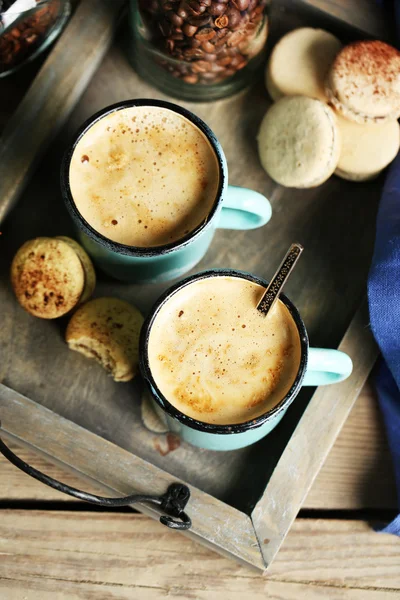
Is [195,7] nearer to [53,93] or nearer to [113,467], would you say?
[53,93]

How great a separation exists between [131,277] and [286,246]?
229 millimetres

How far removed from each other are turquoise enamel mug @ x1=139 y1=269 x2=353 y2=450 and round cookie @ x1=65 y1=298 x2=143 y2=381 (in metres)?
0.10

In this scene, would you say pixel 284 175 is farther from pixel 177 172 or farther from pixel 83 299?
pixel 83 299

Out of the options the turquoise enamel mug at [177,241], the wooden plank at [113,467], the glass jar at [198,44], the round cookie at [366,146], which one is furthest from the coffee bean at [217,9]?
the wooden plank at [113,467]

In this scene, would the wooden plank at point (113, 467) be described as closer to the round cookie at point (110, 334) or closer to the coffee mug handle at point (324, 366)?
the round cookie at point (110, 334)

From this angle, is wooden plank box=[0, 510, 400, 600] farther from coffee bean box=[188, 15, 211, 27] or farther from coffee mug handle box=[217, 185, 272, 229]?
coffee bean box=[188, 15, 211, 27]

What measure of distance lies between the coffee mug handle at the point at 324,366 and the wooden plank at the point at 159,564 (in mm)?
278

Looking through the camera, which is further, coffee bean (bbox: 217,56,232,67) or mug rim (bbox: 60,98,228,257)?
coffee bean (bbox: 217,56,232,67)

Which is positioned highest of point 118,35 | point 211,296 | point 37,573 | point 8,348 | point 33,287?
point 118,35

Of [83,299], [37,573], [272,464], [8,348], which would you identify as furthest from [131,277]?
[37,573]

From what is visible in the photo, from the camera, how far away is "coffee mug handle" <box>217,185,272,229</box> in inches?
34.5

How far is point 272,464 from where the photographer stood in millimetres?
947

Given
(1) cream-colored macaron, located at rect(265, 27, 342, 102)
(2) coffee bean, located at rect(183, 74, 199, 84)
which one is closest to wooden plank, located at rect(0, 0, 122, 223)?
(2) coffee bean, located at rect(183, 74, 199, 84)

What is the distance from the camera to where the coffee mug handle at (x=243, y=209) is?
0.88 meters
